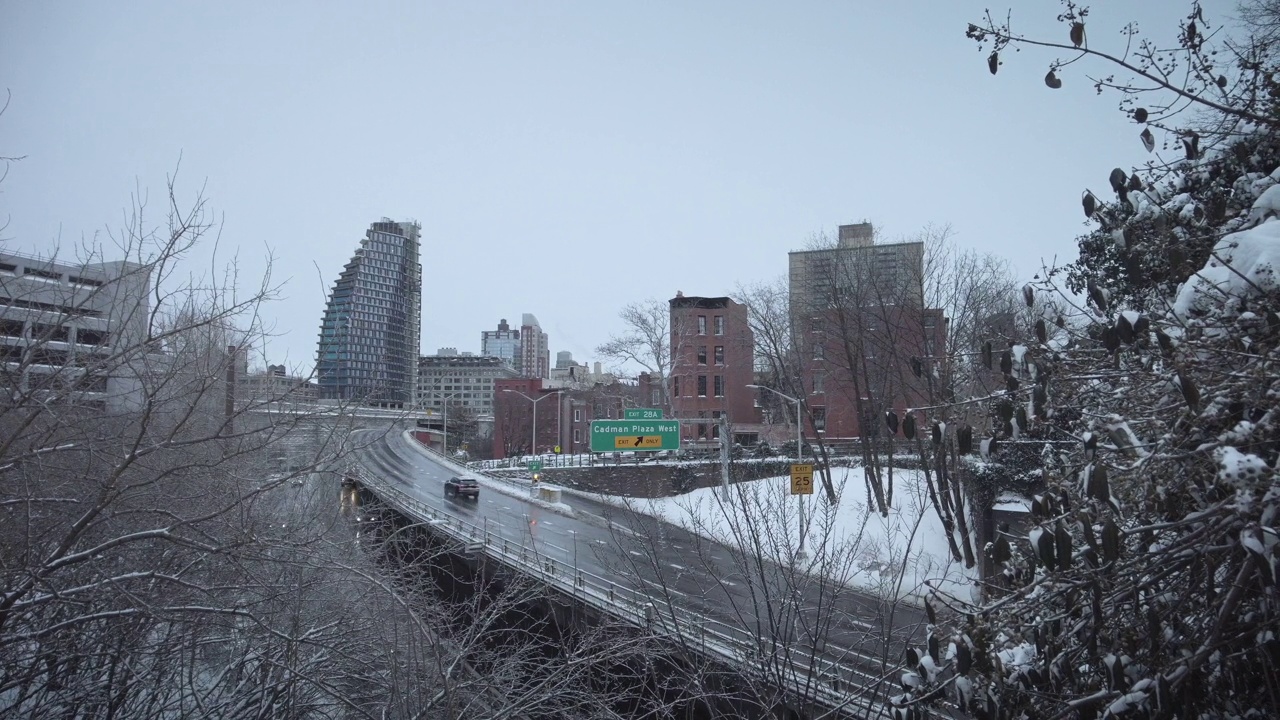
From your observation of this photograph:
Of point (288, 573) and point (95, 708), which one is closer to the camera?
point (95, 708)

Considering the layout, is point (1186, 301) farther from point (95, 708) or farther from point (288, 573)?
point (95, 708)

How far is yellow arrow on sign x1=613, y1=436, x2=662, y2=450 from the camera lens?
99.5ft

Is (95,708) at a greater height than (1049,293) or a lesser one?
lesser

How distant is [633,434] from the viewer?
30703mm

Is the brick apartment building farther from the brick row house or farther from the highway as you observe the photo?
the highway

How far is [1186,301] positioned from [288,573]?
9628 millimetres

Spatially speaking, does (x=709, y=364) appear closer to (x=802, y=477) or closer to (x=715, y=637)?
(x=802, y=477)

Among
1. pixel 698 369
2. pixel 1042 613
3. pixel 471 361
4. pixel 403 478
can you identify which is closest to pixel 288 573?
pixel 1042 613

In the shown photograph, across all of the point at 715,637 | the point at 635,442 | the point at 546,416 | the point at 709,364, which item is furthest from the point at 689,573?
the point at 546,416

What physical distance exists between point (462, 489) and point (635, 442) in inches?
424

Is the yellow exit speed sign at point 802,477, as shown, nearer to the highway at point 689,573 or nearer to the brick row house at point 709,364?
the highway at point 689,573

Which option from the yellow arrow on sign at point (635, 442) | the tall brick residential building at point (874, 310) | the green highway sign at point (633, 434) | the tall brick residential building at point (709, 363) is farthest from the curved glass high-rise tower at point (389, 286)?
the tall brick residential building at point (874, 310)

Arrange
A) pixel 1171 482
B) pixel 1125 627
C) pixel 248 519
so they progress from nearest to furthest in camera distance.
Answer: pixel 1171 482, pixel 1125 627, pixel 248 519

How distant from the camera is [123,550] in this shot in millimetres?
10000
